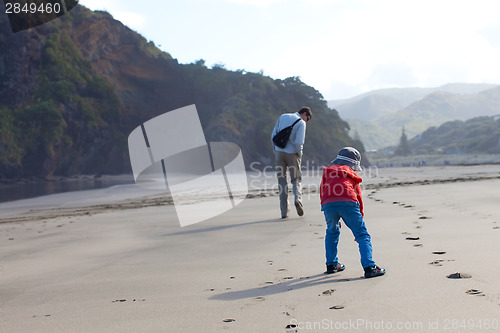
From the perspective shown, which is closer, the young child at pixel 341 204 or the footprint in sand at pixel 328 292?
the footprint in sand at pixel 328 292

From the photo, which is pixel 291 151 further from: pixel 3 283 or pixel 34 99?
pixel 34 99

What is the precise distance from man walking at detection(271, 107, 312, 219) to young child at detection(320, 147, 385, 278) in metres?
2.89

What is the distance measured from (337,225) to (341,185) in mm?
297

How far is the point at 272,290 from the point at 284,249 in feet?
4.46

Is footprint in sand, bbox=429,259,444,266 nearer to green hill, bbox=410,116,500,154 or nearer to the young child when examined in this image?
the young child

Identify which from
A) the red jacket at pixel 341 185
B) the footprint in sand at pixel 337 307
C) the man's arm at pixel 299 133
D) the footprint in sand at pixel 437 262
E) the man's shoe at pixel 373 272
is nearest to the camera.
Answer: the footprint in sand at pixel 337 307

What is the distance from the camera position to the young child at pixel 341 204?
3035 mm

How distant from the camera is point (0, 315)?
238 centimetres

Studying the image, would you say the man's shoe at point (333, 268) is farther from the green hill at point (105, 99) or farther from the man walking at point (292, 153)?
the green hill at point (105, 99)

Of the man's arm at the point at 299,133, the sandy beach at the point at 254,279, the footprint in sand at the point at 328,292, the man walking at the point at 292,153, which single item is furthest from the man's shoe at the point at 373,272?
the man's arm at the point at 299,133

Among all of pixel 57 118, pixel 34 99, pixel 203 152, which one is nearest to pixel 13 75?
pixel 34 99

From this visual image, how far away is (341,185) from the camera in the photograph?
3.18 m

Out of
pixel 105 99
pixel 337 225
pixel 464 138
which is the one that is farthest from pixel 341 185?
pixel 464 138

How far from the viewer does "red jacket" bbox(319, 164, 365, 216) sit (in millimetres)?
3166
